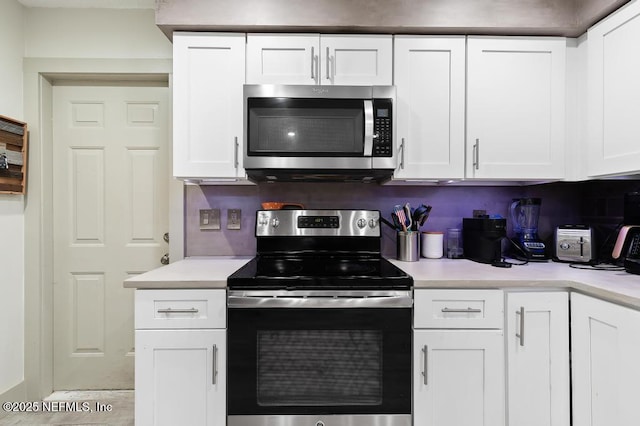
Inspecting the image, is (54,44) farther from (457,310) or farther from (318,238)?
(457,310)

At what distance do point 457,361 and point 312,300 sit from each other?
67 centimetres

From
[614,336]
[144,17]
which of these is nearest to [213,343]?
[614,336]

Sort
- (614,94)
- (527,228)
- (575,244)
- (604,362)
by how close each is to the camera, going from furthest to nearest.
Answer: (527,228), (575,244), (614,94), (604,362)

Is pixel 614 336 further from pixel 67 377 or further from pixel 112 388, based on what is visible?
pixel 67 377

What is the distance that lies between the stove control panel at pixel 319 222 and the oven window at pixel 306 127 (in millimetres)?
338

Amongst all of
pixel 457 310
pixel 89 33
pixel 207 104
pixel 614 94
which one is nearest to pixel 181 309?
pixel 207 104

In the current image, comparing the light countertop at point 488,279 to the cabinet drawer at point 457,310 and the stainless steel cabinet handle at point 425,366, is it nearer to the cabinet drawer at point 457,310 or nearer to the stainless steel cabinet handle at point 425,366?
the cabinet drawer at point 457,310

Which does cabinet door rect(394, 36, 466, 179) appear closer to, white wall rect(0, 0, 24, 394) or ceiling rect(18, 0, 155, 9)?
ceiling rect(18, 0, 155, 9)

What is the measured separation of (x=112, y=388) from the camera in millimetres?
2271

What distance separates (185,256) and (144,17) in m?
1.53

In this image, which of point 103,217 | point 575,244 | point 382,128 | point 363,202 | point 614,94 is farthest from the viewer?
point 103,217

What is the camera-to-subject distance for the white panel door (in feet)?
7.40

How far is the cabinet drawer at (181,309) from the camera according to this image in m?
1.45

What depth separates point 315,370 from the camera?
1432 millimetres
